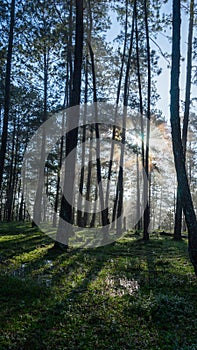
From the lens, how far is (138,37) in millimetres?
16953

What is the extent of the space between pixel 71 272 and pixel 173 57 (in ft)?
20.1

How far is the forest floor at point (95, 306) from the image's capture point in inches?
150

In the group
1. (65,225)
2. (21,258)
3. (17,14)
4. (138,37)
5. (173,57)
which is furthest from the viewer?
(138,37)

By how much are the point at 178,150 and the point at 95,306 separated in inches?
→ 156

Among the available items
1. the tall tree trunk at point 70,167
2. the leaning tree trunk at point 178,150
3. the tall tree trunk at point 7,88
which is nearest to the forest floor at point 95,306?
the leaning tree trunk at point 178,150

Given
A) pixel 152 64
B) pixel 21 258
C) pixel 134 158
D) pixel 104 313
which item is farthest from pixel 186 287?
pixel 134 158

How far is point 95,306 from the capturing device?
5070mm

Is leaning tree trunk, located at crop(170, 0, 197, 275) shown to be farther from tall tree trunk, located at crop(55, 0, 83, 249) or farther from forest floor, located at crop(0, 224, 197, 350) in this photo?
tall tree trunk, located at crop(55, 0, 83, 249)

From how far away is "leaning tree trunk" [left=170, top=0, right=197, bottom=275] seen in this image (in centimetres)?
645

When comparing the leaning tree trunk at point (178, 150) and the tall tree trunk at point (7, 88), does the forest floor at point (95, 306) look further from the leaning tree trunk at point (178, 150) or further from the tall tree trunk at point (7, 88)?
the tall tree trunk at point (7, 88)

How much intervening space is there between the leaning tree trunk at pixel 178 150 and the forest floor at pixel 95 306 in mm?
1154

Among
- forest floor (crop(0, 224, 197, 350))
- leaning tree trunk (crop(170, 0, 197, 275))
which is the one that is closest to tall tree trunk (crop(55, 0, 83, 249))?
forest floor (crop(0, 224, 197, 350))

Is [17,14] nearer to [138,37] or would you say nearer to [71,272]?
[138,37]

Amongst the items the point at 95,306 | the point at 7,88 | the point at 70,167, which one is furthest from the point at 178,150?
the point at 7,88
